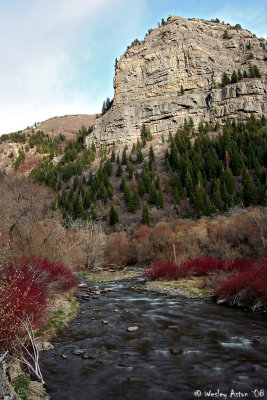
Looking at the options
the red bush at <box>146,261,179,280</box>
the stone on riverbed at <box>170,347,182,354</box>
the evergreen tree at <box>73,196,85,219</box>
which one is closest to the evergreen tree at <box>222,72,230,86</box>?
the evergreen tree at <box>73,196,85,219</box>

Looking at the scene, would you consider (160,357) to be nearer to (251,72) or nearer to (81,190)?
(81,190)

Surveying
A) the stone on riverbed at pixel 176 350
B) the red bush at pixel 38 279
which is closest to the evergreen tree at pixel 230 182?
the red bush at pixel 38 279

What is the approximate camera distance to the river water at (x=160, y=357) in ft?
22.4

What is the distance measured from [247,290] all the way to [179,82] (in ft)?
388

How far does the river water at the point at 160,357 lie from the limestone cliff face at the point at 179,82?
103m

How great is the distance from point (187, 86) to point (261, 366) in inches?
4868

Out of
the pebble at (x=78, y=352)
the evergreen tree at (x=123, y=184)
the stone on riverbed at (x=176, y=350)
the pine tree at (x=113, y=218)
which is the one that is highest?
the evergreen tree at (x=123, y=184)

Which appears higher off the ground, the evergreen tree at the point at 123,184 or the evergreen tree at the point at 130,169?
the evergreen tree at the point at 130,169

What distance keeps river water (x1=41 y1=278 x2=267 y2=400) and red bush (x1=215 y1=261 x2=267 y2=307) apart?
3.86ft

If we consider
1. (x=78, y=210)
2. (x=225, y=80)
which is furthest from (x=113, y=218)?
(x=225, y=80)

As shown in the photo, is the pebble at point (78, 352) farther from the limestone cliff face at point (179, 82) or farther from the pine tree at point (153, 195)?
the limestone cliff face at point (179, 82)

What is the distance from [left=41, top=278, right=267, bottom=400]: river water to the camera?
6.83m

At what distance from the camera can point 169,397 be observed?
6.49 m

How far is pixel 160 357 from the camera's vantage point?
889 cm
